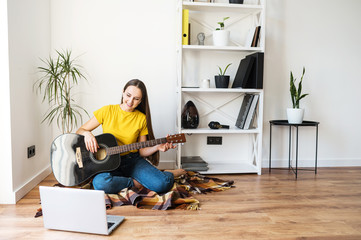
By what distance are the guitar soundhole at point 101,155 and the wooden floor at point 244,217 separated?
0.37 m

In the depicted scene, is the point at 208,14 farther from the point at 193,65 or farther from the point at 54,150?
the point at 54,150

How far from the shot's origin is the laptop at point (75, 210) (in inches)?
63.1

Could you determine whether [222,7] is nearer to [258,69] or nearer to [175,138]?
[258,69]

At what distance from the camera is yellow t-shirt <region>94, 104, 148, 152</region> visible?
2.42 m

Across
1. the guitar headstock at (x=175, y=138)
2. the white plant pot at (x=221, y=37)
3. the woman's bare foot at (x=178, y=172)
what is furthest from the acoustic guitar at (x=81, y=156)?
the white plant pot at (x=221, y=37)

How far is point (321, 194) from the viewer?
2447 millimetres

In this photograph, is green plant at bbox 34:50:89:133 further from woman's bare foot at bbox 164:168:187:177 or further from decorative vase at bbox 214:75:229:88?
decorative vase at bbox 214:75:229:88

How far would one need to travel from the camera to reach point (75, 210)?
165 centimetres

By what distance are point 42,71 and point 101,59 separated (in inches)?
21.7

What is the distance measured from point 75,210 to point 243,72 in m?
1.91

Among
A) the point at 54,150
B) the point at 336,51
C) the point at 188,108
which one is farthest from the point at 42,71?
the point at 336,51

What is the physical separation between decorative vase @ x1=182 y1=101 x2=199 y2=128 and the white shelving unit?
0.25 ft

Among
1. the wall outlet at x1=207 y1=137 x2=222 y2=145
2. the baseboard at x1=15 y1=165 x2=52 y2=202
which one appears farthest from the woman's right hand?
the wall outlet at x1=207 y1=137 x2=222 y2=145

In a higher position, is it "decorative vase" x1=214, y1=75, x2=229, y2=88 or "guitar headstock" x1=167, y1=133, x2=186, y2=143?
"decorative vase" x1=214, y1=75, x2=229, y2=88
